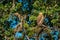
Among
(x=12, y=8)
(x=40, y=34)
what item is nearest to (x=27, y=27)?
(x=40, y=34)

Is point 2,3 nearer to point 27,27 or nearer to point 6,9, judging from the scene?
point 6,9

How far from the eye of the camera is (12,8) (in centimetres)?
1273

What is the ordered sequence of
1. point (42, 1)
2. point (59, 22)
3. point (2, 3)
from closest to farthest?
point (59, 22), point (42, 1), point (2, 3)

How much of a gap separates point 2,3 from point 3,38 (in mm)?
1646

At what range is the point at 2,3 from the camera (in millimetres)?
13336

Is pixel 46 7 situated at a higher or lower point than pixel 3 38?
higher

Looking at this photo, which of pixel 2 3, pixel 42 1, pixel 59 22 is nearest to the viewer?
pixel 59 22

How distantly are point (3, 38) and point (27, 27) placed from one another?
65.0 inches

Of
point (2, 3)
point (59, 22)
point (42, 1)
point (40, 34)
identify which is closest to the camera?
point (40, 34)

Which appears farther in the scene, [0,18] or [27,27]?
[0,18]

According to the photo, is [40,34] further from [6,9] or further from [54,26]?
[6,9]

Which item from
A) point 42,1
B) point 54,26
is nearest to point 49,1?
point 42,1

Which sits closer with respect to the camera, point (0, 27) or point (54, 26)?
point (54, 26)

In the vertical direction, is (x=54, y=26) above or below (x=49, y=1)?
below
